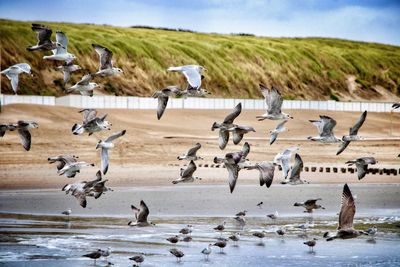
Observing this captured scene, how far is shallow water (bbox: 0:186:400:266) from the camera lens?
16672 mm

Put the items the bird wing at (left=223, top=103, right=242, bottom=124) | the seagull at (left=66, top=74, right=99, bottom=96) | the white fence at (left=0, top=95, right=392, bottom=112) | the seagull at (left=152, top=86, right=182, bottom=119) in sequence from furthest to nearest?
1. the white fence at (left=0, top=95, right=392, bottom=112)
2. the seagull at (left=66, top=74, right=99, bottom=96)
3. the seagull at (left=152, top=86, right=182, bottom=119)
4. the bird wing at (left=223, top=103, right=242, bottom=124)

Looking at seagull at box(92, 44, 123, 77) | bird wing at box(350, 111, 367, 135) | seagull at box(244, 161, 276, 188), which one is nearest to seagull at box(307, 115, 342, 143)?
bird wing at box(350, 111, 367, 135)

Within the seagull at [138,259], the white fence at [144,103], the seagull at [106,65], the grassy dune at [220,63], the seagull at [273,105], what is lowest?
the seagull at [138,259]

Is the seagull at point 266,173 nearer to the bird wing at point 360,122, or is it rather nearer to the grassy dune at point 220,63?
the bird wing at point 360,122

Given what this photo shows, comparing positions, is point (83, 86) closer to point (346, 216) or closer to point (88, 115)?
point (88, 115)

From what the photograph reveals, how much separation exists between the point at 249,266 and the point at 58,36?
5770mm

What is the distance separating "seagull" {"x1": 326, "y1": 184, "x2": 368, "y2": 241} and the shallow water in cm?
164

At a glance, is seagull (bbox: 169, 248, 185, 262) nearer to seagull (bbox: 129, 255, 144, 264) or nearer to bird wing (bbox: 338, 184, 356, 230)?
seagull (bbox: 129, 255, 144, 264)

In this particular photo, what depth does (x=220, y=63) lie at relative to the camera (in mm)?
60812

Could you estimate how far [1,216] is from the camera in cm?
2109

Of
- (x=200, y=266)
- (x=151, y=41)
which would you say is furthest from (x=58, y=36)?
(x=151, y=41)

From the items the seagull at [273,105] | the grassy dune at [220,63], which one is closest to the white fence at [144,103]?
the grassy dune at [220,63]

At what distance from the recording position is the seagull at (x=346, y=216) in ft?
46.6

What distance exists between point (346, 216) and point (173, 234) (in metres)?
5.08
